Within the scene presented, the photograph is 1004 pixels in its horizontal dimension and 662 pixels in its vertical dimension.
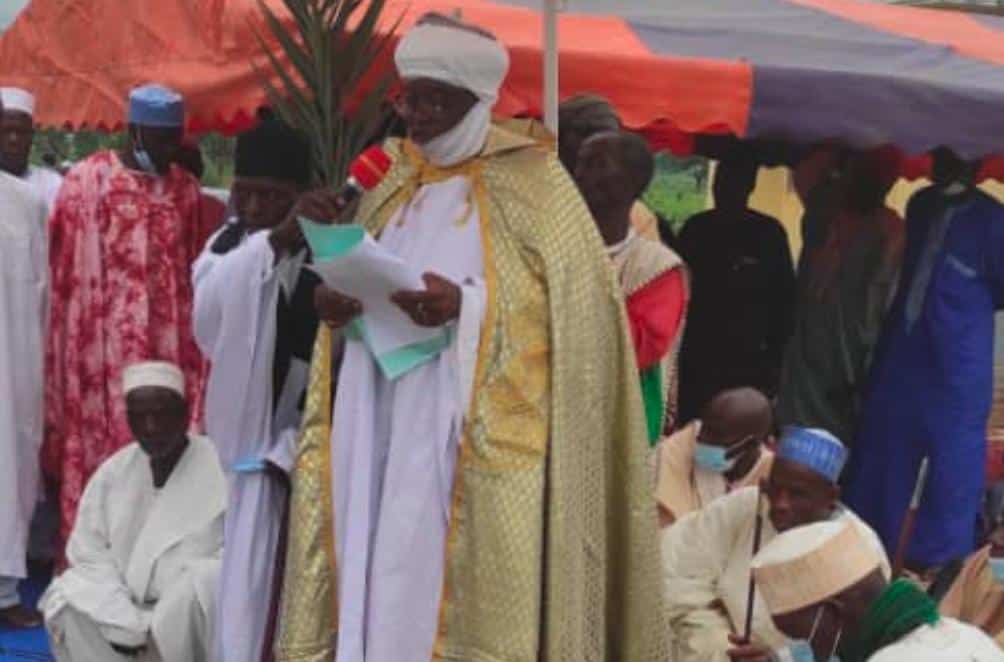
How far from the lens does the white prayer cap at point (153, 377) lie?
562 centimetres

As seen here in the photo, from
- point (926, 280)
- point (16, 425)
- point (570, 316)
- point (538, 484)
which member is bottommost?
point (16, 425)

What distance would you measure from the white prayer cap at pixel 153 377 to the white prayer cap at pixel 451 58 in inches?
77.5

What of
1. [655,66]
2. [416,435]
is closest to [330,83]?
[416,435]

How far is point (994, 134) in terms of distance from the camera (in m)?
6.62

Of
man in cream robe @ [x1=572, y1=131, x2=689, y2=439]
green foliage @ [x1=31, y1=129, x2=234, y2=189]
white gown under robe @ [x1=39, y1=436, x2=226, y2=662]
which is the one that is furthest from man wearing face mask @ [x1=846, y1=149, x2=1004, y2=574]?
white gown under robe @ [x1=39, y1=436, x2=226, y2=662]

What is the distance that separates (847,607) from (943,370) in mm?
3384

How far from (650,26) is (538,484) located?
122 inches

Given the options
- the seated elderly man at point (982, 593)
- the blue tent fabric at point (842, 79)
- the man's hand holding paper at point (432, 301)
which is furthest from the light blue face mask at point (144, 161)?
the seated elderly man at point (982, 593)

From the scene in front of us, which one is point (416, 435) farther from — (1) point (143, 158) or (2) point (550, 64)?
(1) point (143, 158)

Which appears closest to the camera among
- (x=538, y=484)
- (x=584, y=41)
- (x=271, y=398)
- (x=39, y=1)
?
(x=538, y=484)

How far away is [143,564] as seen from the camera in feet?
17.9

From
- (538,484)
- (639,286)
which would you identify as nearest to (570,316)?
(538,484)

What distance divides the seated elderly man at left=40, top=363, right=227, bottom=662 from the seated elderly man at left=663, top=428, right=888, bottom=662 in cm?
135

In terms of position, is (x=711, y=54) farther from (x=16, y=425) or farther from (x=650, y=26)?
(x=16, y=425)
